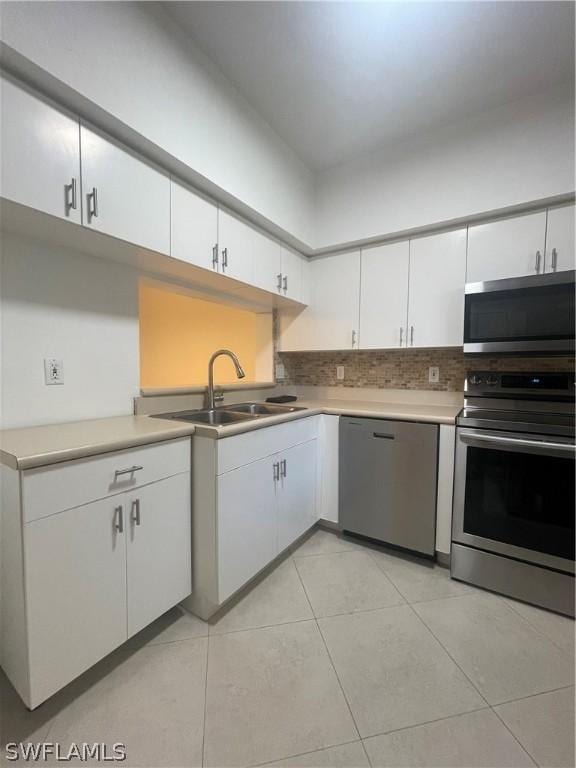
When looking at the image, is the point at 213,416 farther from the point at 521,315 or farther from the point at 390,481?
the point at 521,315

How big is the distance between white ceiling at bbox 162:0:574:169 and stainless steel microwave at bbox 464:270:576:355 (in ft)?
3.18

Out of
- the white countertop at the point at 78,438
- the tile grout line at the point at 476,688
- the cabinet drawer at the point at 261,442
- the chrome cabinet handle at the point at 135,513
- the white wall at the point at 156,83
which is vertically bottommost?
the tile grout line at the point at 476,688

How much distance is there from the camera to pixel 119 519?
115 cm

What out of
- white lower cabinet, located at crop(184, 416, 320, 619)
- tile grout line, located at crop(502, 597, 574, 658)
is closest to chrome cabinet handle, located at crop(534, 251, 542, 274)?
white lower cabinet, located at crop(184, 416, 320, 619)

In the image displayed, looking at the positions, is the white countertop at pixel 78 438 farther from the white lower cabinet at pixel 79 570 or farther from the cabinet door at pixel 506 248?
the cabinet door at pixel 506 248

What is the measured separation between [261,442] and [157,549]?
64 cm

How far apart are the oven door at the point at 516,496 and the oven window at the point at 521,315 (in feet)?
1.73

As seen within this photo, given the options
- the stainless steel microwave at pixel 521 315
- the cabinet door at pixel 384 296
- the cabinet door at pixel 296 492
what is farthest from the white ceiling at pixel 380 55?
the cabinet door at pixel 296 492

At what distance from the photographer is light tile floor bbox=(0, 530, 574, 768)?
38.4 inches

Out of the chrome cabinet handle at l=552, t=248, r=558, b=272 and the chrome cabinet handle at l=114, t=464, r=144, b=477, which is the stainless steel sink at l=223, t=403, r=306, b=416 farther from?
the chrome cabinet handle at l=552, t=248, r=558, b=272

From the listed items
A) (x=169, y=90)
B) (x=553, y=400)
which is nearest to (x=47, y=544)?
(x=169, y=90)

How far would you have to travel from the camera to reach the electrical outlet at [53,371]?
4.60ft

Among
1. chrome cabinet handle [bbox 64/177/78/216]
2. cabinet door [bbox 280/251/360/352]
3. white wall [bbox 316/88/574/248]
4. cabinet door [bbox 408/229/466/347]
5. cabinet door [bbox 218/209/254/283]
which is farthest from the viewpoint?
cabinet door [bbox 280/251/360/352]

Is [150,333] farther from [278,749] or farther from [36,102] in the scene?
[278,749]
